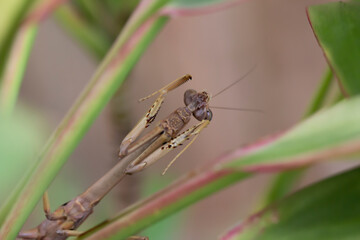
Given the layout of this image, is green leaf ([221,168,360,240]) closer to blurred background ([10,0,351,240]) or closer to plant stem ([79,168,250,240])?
plant stem ([79,168,250,240])

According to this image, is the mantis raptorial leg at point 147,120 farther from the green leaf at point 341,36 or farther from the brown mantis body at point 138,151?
the green leaf at point 341,36

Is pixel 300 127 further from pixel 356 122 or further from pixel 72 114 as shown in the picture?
pixel 72 114

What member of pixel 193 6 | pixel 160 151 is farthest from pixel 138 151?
pixel 193 6

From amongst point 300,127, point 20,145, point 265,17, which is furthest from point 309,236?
point 265,17

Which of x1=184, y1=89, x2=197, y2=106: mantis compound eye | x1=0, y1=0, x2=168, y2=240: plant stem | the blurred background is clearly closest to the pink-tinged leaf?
x1=0, y1=0, x2=168, y2=240: plant stem

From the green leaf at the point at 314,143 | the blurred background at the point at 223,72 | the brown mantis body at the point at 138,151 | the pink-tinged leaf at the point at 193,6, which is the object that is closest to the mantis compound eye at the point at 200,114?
the brown mantis body at the point at 138,151
